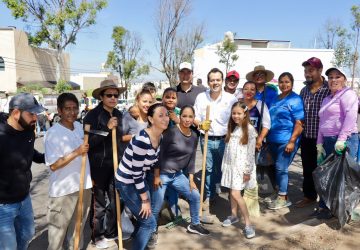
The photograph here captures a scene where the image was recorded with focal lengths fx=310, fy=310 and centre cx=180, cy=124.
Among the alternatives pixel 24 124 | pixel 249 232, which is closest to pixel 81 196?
pixel 24 124

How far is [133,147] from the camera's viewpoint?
286 centimetres

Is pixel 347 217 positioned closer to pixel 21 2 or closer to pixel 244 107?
pixel 244 107

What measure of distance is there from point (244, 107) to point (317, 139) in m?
1.14

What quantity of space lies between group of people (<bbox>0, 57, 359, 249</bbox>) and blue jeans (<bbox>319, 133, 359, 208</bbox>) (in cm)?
1

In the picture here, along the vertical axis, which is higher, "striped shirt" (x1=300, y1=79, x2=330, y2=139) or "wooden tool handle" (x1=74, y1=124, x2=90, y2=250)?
"striped shirt" (x1=300, y1=79, x2=330, y2=139)

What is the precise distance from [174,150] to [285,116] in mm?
1734

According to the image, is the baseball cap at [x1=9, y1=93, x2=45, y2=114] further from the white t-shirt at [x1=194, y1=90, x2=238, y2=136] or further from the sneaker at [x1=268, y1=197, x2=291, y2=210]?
the sneaker at [x1=268, y1=197, x2=291, y2=210]

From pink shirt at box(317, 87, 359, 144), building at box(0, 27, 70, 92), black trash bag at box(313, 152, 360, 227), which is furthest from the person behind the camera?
building at box(0, 27, 70, 92)

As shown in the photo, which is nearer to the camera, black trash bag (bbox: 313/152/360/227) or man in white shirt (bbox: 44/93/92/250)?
man in white shirt (bbox: 44/93/92/250)

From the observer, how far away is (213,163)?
4516 millimetres

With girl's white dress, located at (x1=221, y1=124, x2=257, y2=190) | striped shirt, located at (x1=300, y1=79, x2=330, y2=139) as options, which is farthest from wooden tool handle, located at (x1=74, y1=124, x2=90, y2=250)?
striped shirt, located at (x1=300, y1=79, x2=330, y2=139)

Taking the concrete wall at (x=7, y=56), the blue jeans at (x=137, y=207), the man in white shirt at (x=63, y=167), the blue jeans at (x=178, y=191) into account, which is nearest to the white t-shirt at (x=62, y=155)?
the man in white shirt at (x=63, y=167)

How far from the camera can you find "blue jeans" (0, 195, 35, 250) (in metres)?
2.55

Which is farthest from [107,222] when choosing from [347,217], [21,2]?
[21,2]
